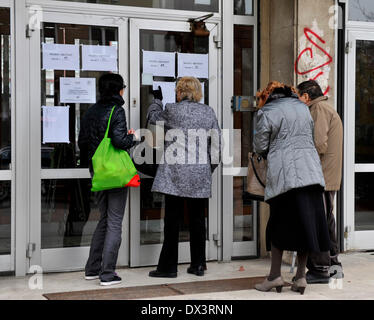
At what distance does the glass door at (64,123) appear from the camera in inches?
242

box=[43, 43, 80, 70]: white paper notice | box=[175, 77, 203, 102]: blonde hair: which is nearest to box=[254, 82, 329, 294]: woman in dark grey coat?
box=[175, 77, 203, 102]: blonde hair

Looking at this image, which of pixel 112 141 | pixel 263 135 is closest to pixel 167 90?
pixel 112 141

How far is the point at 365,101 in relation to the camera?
24.4 ft

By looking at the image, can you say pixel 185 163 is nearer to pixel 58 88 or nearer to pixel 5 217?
pixel 58 88

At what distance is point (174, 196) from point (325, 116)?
59.4 inches

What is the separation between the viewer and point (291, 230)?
5.32 meters

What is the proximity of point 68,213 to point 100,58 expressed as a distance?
1505 mm

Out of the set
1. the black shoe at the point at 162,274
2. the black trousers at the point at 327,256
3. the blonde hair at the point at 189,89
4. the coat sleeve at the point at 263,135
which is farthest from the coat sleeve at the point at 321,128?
the black shoe at the point at 162,274

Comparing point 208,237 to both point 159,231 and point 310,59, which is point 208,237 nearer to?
point 159,231

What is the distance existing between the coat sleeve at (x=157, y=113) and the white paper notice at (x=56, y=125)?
80cm

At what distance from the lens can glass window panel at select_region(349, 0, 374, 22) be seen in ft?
24.0

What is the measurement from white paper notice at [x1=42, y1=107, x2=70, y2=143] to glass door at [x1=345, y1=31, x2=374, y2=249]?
308 centimetres

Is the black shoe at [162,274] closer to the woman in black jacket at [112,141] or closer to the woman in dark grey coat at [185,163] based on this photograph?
the woman in dark grey coat at [185,163]

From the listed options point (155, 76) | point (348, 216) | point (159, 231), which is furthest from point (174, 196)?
point (348, 216)
